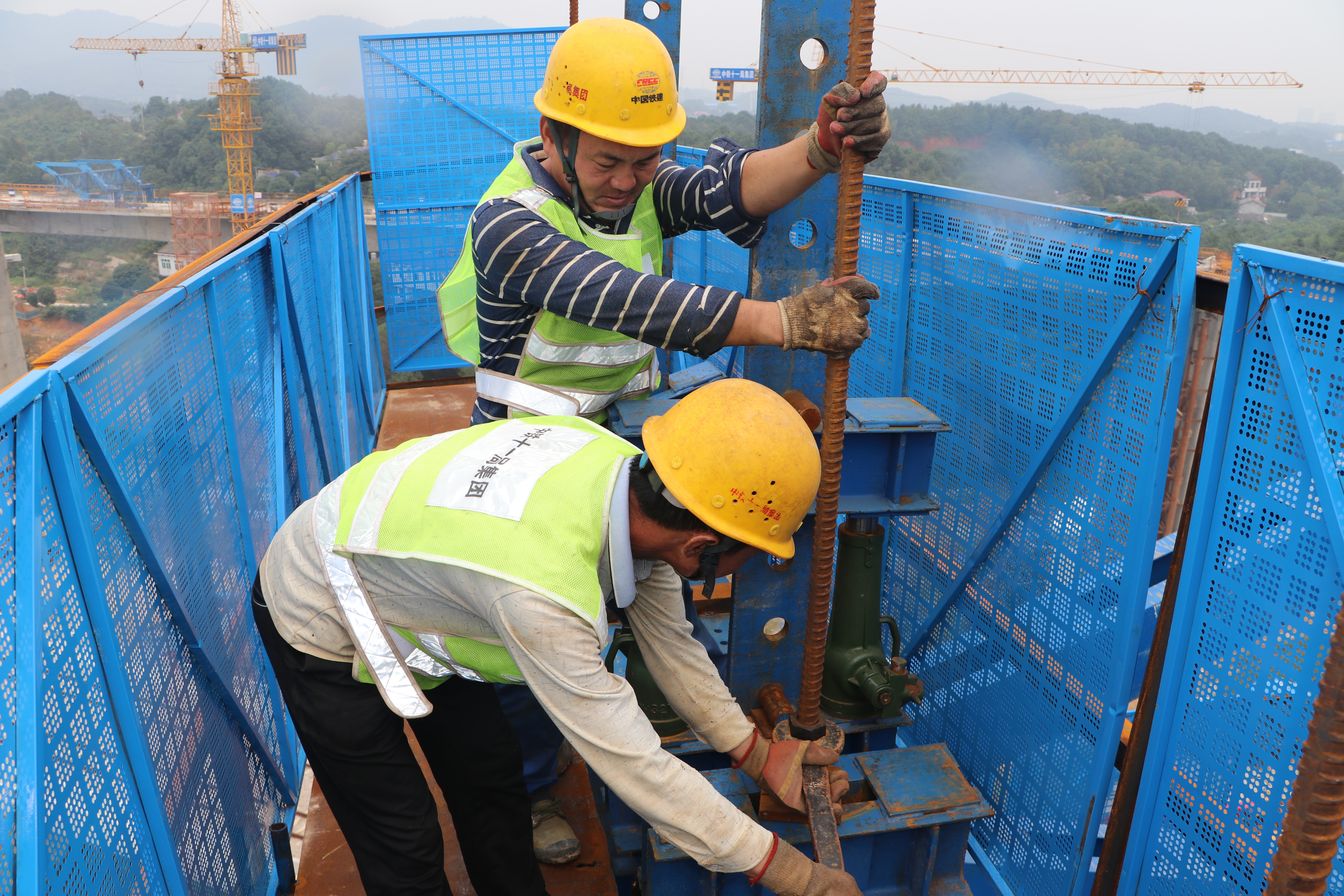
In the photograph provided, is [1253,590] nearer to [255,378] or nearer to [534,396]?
[534,396]

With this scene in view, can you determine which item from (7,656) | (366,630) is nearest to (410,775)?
(366,630)

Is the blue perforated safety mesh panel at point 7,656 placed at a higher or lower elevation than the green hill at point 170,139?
lower

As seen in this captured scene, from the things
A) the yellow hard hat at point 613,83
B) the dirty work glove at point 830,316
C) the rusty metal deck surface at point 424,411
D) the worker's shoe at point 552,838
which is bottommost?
the worker's shoe at point 552,838

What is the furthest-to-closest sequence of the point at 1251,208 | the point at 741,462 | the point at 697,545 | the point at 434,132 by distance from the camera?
1. the point at 1251,208
2. the point at 434,132
3. the point at 697,545
4. the point at 741,462

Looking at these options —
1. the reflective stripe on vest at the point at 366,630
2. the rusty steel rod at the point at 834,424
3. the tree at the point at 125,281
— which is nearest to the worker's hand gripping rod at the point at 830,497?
the rusty steel rod at the point at 834,424

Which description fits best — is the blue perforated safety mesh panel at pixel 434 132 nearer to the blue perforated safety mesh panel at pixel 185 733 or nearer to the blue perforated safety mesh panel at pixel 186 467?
the blue perforated safety mesh panel at pixel 186 467

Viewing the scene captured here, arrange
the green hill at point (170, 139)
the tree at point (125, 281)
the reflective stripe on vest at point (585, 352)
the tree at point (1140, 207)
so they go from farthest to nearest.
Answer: the green hill at point (170, 139) → the tree at point (125, 281) → the tree at point (1140, 207) → the reflective stripe on vest at point (585, 352)

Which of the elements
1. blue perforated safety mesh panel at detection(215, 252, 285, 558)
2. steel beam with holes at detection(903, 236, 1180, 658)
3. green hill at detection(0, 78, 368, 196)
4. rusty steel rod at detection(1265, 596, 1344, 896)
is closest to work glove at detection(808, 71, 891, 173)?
steel beam with holes at detection(903, 236, 1180, 658)

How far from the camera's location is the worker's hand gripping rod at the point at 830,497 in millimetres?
2141

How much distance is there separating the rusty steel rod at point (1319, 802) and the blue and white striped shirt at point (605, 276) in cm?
143

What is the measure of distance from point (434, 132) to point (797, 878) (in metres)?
8.72

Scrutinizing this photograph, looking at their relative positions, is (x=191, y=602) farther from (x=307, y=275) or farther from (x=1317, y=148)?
(x=1317, y=148)

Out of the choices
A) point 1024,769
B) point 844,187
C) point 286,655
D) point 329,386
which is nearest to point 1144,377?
point 844,187

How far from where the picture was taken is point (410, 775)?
94.2 inches
